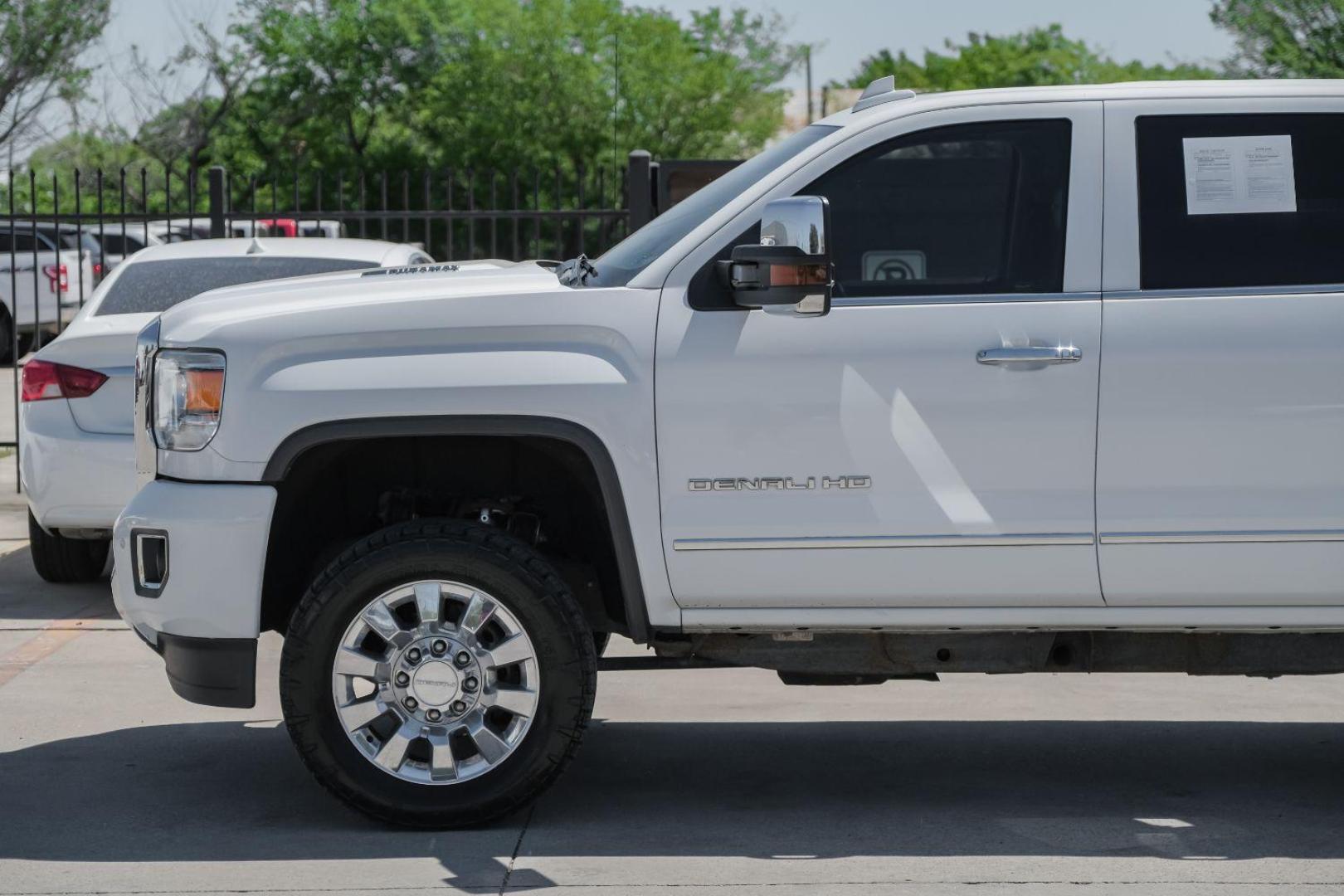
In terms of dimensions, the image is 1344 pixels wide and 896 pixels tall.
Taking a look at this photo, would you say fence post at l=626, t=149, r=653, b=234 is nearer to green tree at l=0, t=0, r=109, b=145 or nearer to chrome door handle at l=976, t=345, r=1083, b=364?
chrome door handle at l=976, t=345, r=1083, b=364

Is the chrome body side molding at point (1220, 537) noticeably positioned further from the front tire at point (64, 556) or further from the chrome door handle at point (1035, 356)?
A: the front tire at point (64, 556)

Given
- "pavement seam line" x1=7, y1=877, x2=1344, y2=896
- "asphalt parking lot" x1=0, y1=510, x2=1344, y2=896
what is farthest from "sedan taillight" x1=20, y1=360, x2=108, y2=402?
"pavement seam line" x1=7, y1=877, x2=1344, y2=896

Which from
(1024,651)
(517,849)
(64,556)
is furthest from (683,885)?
(64,556)

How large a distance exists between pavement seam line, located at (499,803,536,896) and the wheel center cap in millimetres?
424

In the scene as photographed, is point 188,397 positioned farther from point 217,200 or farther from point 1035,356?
point 217,200

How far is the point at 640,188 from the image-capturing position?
11.5 meters

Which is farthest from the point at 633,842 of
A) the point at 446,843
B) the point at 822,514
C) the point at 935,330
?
the point at 935,330

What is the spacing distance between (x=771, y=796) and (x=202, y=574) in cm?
176

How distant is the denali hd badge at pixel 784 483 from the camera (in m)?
4.94

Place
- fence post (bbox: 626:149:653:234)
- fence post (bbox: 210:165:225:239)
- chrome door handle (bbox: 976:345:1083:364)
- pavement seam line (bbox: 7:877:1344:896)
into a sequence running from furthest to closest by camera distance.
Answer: fence post (bbox: 210:165:225:239) → fence post (bbox: 626:149:653:234) → chrome door handle (bbox: 976:345:1083:364) → pavement seam line (bbox: 7:877:1344:896)

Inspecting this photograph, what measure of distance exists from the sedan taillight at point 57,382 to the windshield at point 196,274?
0.67 m

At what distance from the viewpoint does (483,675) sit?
5047mm

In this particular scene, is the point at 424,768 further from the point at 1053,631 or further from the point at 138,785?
the point at 1053,631

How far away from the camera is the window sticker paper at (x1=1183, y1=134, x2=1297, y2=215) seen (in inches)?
199
